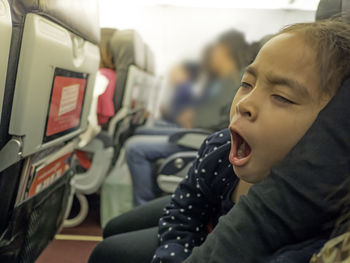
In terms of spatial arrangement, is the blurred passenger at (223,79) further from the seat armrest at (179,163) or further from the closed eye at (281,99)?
the closed eye at (281,99)

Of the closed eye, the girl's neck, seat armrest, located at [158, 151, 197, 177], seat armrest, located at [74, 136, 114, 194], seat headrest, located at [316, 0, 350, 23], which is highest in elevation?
seat headrest, located at [316, 0, 350, 23]

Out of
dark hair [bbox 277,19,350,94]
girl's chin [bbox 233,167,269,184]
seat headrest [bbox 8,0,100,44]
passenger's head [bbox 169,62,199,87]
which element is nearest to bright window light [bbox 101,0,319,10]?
passenger's head [bbox 169,62,199,87]

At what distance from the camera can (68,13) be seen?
102 cm

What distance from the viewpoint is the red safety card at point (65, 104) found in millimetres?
1072

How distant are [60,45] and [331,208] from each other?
808mm

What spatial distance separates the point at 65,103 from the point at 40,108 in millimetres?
217

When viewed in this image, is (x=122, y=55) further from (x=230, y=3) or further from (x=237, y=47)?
(x=230, y=3)

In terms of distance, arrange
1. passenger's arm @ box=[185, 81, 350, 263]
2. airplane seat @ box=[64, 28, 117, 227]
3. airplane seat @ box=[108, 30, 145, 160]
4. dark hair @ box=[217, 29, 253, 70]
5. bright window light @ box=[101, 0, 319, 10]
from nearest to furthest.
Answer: passenger's arm @ box=[185, 81, 350, 263] < dark hair @ box=[217, 29, 253, 70] < airplane seat @ box=[64, 28, 117, 227] < airplane seat @ box=[108, 30, 145, 160] < bright window light @ box=[101, 0, 319, 10]

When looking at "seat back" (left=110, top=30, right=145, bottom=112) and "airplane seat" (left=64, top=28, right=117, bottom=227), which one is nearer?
"airplane seat" (left=64, top=28, right=117, bottom=227)

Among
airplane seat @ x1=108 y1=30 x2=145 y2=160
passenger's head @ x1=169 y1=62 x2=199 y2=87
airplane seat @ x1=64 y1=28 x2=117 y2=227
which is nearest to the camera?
airplane seat @ x1=64 y1=28 x2=117 y2=227

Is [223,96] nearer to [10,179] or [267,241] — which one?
[10,179]

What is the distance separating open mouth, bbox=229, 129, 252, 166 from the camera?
0.69 metres

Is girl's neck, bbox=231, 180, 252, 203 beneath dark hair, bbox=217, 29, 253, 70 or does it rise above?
beneath

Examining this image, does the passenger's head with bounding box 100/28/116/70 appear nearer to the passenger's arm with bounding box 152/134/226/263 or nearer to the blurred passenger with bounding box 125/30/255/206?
the blurred passenger with bounding box 125/30/255/206
